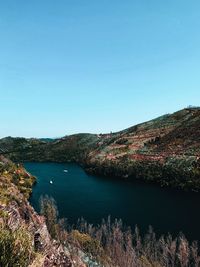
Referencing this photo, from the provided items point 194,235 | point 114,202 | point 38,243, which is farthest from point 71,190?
point 38,243

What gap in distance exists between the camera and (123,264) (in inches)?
2677

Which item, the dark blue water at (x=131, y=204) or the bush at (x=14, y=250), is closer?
the bush at (x=14, y=250)

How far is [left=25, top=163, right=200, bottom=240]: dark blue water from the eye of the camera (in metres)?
107

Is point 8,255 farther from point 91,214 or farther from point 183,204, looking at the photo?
point 183,204

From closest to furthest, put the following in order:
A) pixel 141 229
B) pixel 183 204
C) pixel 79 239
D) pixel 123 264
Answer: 1. pixel 123 264
2. pixel 79 239
3. pixel 141 229
4. pixel 183 204

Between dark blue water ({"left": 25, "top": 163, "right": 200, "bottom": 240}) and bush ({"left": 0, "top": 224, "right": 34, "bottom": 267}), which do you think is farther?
Answer: dark blue water ({"left": 25, "top": 163, "right": 200, "bottom": 240})

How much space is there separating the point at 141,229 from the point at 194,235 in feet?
53.0

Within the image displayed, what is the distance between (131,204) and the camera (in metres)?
136

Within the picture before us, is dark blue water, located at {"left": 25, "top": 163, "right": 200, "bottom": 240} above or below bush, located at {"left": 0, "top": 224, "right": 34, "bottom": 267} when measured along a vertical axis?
below

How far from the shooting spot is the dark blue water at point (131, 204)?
107375mm

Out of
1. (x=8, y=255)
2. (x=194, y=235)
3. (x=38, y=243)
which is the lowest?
(x=194, y=235)

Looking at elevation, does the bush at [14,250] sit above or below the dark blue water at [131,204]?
above

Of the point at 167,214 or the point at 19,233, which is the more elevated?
the point at 19,233

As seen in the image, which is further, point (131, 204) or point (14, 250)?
point (131, 204)
